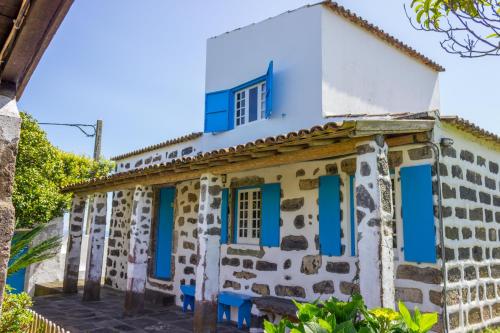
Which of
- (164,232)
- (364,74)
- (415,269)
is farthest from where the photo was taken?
(164,232)

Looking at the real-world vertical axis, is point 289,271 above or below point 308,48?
below

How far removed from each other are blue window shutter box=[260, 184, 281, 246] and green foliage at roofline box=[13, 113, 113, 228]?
622cm

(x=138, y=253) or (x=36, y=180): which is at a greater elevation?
(x=36, y=180)

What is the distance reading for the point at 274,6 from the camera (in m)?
8.84

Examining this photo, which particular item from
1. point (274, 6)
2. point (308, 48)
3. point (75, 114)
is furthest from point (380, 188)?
point (75, 114)

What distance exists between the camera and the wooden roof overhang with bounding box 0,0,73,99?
68.9 inches

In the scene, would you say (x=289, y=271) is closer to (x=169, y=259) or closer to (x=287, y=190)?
(x=287, y=190)

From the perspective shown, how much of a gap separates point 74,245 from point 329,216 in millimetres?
7558

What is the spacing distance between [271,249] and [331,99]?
10.6 ft

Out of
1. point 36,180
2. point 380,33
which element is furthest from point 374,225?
point 36,180

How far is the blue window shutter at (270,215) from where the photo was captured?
690 centimetres

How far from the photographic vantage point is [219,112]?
9336 millimetres

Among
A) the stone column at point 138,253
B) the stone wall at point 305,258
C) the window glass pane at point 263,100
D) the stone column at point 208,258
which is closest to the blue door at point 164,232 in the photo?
the stone wall at point 305,258

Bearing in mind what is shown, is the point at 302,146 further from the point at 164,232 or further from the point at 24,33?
the point at 164,232
